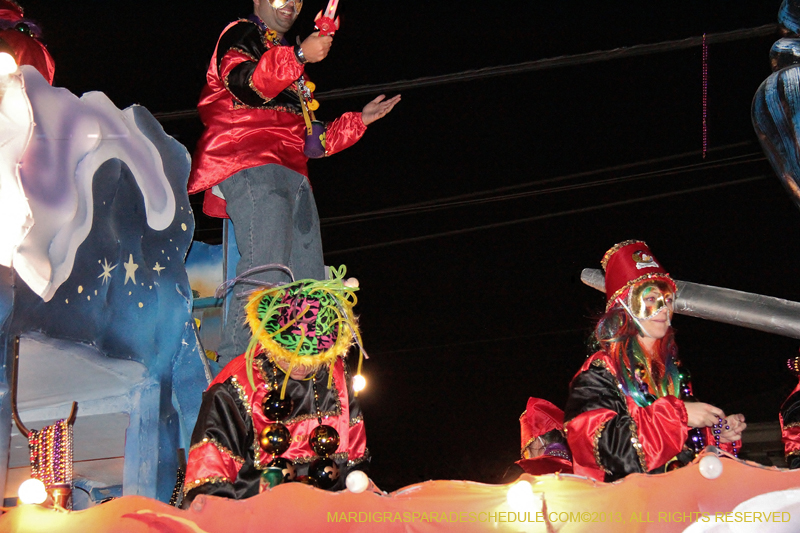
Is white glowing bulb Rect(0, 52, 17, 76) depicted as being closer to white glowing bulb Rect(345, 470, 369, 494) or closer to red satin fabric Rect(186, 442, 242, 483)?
red satin fabric Rect(186, 442, 242, 483)

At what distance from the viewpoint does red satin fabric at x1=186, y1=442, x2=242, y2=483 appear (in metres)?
2.59

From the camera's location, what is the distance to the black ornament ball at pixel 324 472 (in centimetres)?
269

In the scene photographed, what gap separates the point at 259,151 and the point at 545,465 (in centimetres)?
174

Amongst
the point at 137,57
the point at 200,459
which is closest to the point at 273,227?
the point at 200,459

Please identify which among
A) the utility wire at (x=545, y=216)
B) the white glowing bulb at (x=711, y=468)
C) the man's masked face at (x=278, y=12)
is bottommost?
the white glowing bulb at (x=711, y=468)

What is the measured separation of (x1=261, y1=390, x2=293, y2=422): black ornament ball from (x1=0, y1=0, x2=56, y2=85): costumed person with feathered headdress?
63.4 inches

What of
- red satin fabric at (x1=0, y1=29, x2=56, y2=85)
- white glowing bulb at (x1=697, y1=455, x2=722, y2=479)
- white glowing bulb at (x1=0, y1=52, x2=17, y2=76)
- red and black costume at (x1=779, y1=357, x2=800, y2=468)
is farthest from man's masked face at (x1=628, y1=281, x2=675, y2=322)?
red satin fabric at (x1=0, y1=29, x2=56, y2=85)

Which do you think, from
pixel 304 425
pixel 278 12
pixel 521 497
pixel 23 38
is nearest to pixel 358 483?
pixel 521 497

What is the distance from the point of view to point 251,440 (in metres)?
2.80

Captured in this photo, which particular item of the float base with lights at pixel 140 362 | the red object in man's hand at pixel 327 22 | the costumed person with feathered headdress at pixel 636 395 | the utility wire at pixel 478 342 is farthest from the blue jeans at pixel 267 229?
the utility wire at pixel 478 342

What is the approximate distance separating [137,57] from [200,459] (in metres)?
3.26

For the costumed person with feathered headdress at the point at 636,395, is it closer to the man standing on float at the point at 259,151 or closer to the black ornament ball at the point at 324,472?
the black ornament ball at the point at 324,472

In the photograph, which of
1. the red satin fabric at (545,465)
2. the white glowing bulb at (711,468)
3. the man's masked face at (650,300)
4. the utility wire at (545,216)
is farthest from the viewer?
the utility wire at (545,216)

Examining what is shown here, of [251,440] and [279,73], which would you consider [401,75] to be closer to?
[279,73]
